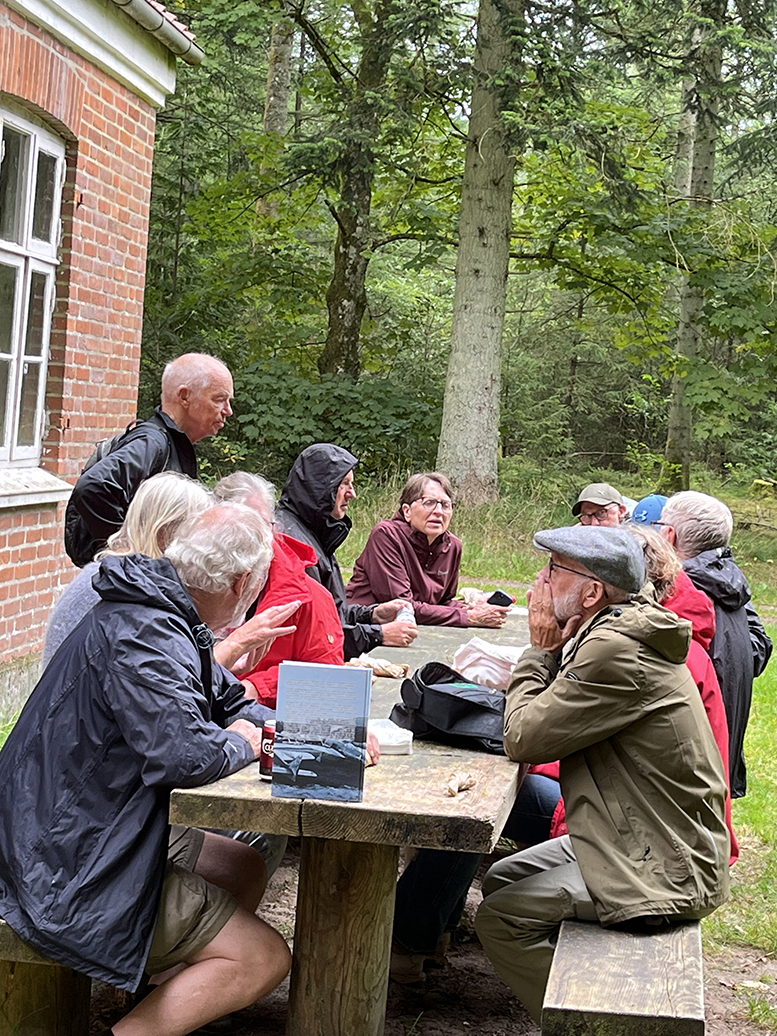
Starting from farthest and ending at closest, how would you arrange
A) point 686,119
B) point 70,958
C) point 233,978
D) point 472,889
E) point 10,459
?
point 686,119, point 10,459, point 472,889, point 233,978, point 70,958

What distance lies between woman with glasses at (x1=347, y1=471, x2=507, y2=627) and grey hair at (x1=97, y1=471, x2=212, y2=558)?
2905 millimetres

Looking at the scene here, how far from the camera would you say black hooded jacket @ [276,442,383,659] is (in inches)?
208

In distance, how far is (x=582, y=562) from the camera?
140 inches

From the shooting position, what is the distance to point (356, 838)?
9.87ft

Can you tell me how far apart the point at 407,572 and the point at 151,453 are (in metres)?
1.70

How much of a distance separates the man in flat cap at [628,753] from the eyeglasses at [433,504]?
286 centimetres

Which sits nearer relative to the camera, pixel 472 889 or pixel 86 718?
pixel 86 718

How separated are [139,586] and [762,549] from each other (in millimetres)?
15034

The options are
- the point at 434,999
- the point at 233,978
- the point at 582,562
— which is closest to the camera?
the point at 233,978

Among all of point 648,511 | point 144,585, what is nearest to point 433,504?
point 648,511

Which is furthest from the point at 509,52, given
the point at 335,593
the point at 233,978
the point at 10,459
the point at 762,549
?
the point at 233,978

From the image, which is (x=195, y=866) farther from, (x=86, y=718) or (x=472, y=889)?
(x=472, y=889)

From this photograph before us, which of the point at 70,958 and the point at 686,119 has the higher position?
the point at 686,119

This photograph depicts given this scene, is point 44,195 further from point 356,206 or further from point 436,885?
point 356,206
